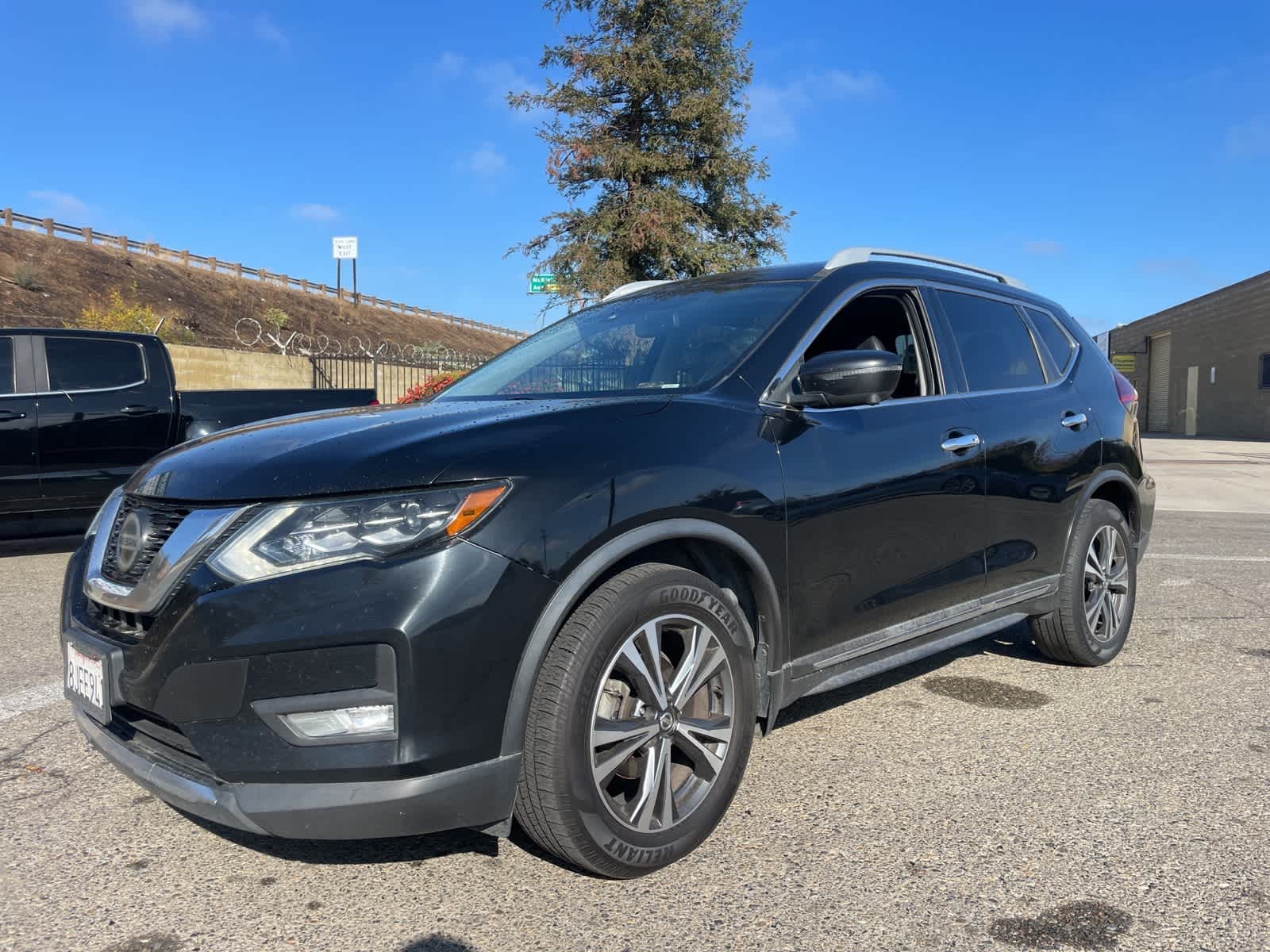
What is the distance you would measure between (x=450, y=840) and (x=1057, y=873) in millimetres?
1680

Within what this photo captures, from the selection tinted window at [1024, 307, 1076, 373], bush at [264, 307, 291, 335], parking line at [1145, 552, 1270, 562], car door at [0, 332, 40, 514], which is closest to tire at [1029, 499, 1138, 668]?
tinted window at [1024, 307, 1076, 373]

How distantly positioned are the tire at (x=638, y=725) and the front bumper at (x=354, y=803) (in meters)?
0.15

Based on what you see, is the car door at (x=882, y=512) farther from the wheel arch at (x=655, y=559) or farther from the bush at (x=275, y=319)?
the bush at (x=275, y=319)

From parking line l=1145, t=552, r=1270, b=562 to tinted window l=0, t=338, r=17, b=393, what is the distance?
890 centimetres

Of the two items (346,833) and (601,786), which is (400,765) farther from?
(601,786)

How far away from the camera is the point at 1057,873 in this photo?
104 inches

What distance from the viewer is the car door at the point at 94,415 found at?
288 inches

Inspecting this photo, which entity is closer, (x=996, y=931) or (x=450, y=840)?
(x=996, y=931)

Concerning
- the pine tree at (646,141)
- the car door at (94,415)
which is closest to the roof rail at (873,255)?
the car door at (94,415)

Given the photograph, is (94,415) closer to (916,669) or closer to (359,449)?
(359,449)

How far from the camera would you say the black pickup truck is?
7.19 m

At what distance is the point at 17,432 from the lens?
23.5 ft

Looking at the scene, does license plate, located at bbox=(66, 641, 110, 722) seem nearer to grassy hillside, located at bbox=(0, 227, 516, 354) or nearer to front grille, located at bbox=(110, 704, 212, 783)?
front grille, located at bbox=(110, 704, 212, 783)

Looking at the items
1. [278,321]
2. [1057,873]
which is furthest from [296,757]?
[278,321]
